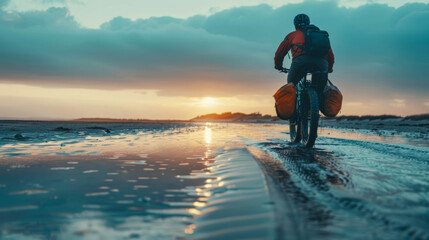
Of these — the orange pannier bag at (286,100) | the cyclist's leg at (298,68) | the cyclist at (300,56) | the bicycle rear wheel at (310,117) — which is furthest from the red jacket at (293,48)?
the bicycle rear wheel at (310,117)

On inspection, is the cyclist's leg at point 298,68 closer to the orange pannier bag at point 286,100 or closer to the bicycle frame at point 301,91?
the bicycle frame at point 301,91

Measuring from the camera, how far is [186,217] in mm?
1659

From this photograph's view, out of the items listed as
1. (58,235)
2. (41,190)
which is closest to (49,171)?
(41,190)

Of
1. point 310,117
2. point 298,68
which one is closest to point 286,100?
point 310,117

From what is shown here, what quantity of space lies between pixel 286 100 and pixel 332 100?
36.4 inches

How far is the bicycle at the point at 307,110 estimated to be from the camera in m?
5.51

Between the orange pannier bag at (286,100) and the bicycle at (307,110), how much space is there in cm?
31

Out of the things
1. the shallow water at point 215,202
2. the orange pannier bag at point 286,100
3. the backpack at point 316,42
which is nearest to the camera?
the shallow water at point 215,202

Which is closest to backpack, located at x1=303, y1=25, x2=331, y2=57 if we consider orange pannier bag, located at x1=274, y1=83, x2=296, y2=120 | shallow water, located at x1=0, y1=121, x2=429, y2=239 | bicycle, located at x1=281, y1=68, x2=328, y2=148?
bicycle, located at x1=281, y1=68, x2=328, y2=148

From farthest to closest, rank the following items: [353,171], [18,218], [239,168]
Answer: [239,168] < [353,171] < [18,218]

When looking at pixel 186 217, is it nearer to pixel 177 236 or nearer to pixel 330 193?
pixel 177 236

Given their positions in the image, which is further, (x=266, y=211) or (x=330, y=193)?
(x=330, y=193)

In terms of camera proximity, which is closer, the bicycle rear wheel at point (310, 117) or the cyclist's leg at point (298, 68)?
the bicycle rear wheel at point (310, 117)

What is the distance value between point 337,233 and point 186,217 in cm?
78
